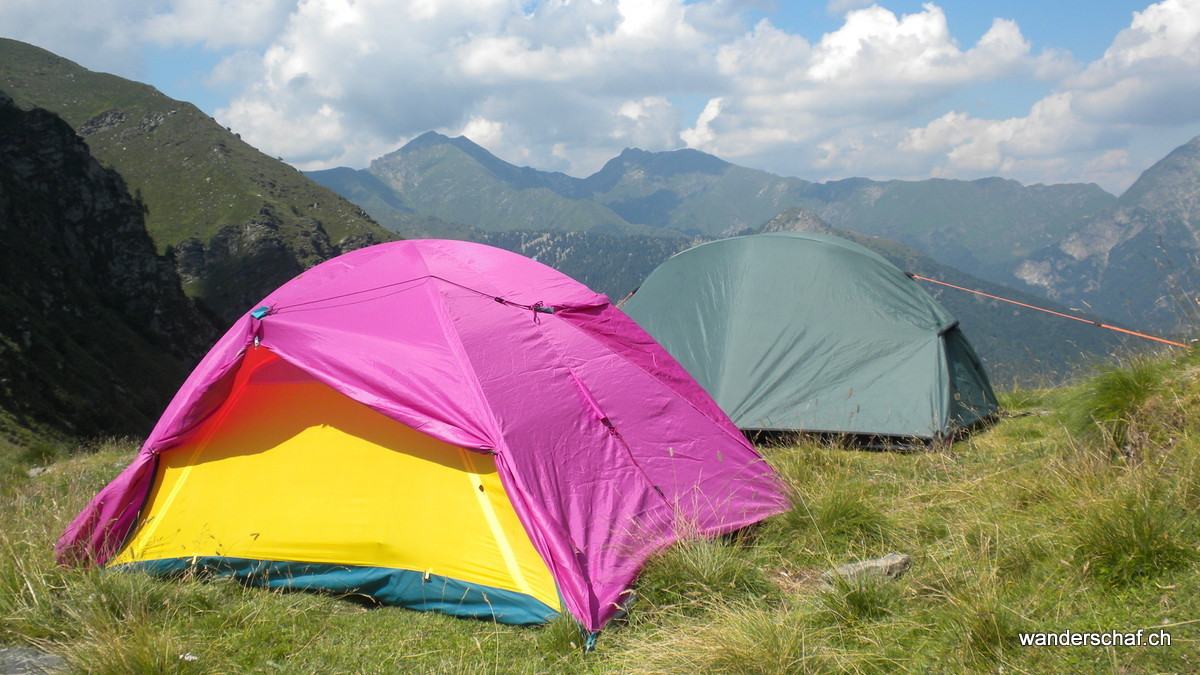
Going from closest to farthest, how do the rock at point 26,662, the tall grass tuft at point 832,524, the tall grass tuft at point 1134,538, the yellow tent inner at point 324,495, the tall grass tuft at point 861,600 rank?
the tall grass tuft at point 1134,538 < the rock at point 26,662 < the tall grass tuft at point 861,600 < the tall grass tuft at point 832,524 < the yellow tent inner at point 324,495

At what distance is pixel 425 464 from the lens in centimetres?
556

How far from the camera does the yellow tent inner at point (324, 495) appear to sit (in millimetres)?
5215

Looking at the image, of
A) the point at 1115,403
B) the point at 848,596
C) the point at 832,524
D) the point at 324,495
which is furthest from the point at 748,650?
the point at 1115,403

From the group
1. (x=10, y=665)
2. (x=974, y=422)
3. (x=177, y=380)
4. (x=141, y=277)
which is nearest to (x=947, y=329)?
(x=974, y=422)

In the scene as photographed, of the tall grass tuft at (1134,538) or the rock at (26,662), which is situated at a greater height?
the tall grass tuft at (1134,538)

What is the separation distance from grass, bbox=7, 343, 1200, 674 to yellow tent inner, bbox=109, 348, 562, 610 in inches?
16.9

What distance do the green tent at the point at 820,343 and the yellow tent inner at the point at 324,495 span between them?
448 cm

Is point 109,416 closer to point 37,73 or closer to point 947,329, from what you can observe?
point 947,329

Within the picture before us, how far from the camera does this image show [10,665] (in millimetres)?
3787

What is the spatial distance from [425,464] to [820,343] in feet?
19.0

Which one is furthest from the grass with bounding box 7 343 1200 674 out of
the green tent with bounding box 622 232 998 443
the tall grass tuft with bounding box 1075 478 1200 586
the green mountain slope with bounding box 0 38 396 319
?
the green mountain slope with bounding box 0 38 396 319

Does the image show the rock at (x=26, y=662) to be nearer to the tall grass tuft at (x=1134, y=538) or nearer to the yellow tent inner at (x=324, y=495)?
the yellow tent inner at (x=324, y=495)

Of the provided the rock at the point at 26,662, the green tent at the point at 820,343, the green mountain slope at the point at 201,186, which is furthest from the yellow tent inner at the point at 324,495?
the green mountain slope at the point at 201,186

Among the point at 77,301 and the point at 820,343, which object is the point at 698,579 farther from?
the point at 77,301
